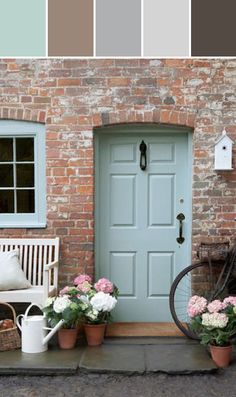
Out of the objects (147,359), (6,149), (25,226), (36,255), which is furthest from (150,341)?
(6,149)

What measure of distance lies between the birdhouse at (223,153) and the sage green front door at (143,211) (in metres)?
0.40

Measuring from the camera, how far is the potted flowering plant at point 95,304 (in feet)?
14.9

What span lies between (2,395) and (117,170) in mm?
2654

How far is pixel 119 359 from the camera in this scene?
428 cm

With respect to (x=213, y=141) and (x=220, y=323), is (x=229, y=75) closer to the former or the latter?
(x=213, y=141)

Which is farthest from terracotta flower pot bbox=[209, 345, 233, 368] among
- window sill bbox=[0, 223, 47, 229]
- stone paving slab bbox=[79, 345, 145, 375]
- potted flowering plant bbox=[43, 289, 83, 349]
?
window sill bbox=[0, 223, 47, 229]

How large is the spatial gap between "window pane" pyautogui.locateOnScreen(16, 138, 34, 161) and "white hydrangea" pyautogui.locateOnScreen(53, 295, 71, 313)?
5.55 feet

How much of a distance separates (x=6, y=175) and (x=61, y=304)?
1.75m

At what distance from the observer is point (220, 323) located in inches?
165

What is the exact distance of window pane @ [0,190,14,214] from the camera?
537 cm

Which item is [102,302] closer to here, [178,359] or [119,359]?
[119,359]

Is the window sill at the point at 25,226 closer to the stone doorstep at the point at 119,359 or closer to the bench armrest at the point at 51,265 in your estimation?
the bench armrest at the point at 51,265

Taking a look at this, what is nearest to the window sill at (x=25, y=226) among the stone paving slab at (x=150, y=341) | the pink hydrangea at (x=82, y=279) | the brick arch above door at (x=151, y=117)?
the pink hydrangea at (x=82, y=279)

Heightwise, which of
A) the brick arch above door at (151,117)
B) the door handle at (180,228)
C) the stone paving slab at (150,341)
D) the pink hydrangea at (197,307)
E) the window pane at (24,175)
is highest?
the brick arch above door at (151,117)
